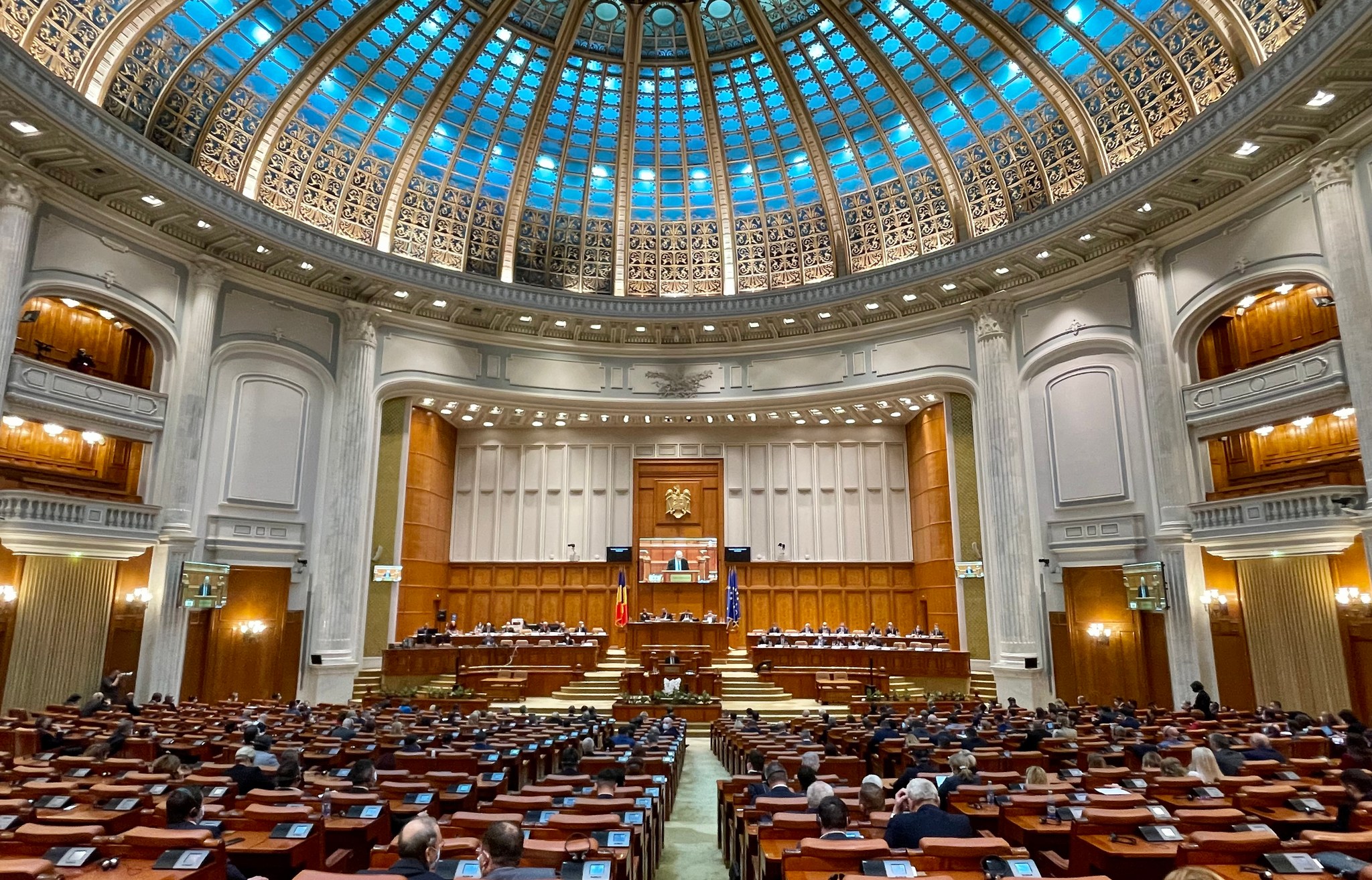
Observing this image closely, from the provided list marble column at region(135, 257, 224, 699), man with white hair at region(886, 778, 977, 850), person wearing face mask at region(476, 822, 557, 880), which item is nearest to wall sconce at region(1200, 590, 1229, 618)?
man with white hair at region(886, 778, 977, 850)

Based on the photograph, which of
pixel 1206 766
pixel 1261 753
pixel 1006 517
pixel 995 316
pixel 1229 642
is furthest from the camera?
pixel 995 316

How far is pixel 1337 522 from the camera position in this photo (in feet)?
38.8

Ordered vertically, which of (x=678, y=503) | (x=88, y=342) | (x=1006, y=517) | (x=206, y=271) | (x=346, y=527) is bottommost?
(x=346, y=527)

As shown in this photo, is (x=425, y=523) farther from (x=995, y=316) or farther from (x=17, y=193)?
(x=995, y=316)

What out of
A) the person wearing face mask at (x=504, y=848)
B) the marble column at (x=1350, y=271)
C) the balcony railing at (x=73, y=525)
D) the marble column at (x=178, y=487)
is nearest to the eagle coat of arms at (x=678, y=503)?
the marble column at (x=178, y=487)

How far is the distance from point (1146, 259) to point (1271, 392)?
367 cm

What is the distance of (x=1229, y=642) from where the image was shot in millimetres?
14023

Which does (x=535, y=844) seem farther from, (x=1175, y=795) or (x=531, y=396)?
(x=531, y=396)

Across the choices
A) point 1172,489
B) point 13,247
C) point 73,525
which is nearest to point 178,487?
point 73,525

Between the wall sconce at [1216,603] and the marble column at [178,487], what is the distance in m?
18.9

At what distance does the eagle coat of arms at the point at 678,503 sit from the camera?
23594 mm

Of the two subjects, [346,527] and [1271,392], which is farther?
[346,527]

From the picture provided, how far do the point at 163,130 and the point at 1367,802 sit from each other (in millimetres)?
19623

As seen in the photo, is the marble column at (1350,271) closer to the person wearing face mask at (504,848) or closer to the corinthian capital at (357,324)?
the person wearing face mask at (504,848)
